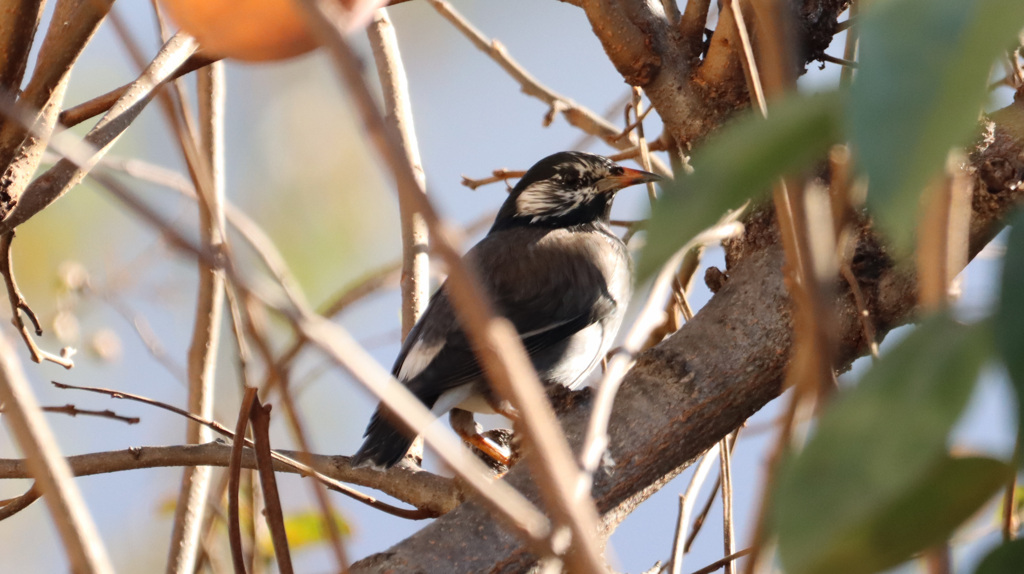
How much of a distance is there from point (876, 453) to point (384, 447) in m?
1.78

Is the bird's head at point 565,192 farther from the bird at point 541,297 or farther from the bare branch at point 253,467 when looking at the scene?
the bare branch at point 253,467

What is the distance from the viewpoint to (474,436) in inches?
111

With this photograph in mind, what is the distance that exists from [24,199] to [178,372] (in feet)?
2.39

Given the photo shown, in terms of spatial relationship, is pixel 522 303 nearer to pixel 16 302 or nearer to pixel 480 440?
pixel 480 440

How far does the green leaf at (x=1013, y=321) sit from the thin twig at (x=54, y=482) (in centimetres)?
56

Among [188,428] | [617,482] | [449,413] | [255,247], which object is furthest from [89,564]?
[449,413]

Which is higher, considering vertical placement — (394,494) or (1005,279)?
(394,494)

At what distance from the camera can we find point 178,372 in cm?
228

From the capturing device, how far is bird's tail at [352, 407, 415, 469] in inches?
84.2

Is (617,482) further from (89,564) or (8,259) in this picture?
(8,259)

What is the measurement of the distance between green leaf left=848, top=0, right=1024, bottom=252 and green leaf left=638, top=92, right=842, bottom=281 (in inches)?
2.3

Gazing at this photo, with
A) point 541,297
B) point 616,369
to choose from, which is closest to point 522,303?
point 541,297

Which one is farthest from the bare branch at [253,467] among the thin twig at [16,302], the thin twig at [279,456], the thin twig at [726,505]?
the thin twig at [726,505]

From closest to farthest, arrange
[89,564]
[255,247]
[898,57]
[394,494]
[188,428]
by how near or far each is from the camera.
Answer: [898,57], [89,564], [394,494], [255,247], [188,428]
